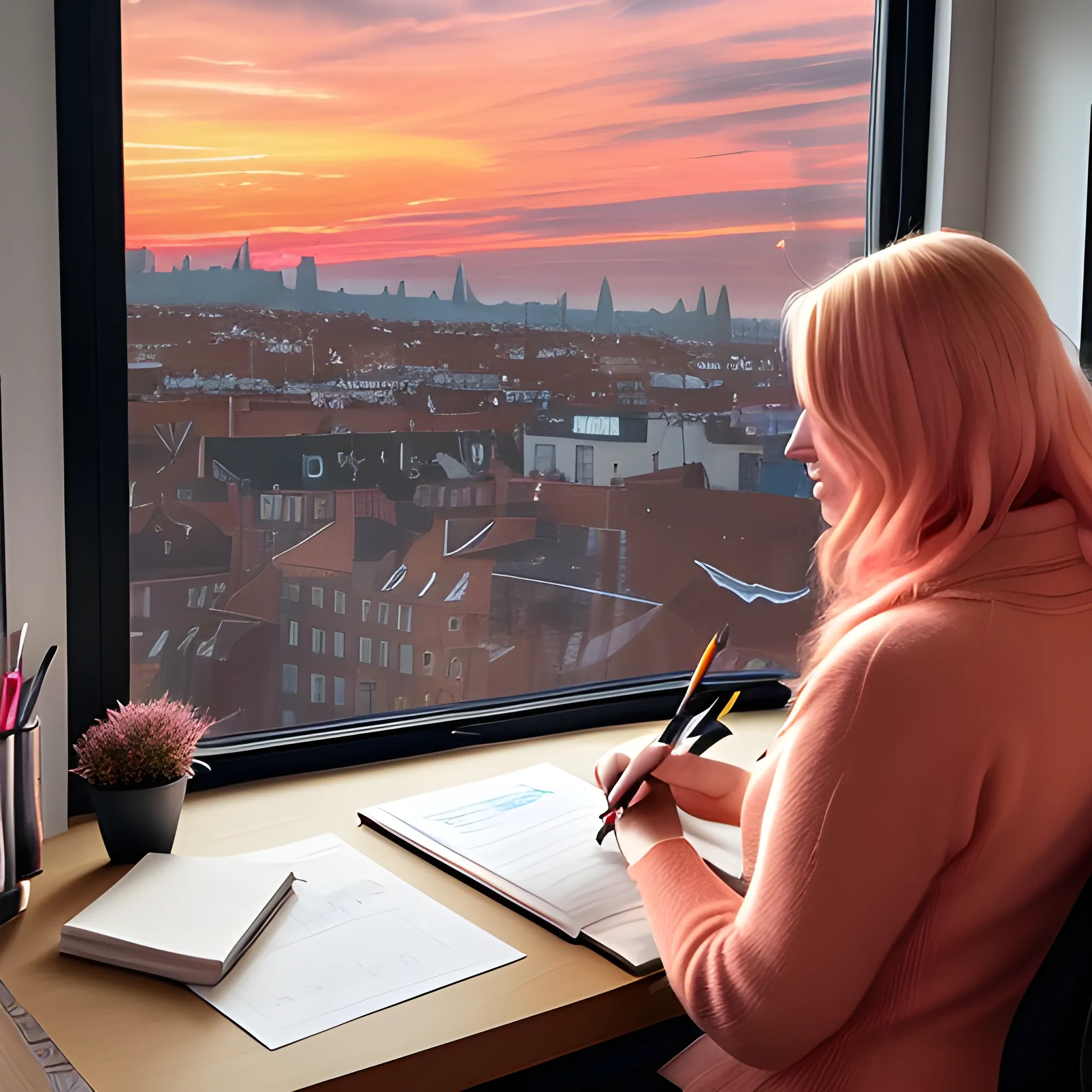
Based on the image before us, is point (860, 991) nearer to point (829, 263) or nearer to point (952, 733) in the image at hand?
point (952, 733)

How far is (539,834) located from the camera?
4.23ft

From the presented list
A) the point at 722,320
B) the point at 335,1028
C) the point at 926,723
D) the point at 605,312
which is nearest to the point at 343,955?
the point at 335,1028

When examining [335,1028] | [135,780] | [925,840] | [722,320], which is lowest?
[335,1028]

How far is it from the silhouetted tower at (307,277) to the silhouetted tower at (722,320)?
0.70m

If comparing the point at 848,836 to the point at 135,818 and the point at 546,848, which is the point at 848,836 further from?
the point at 135,818

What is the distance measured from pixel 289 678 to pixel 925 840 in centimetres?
100

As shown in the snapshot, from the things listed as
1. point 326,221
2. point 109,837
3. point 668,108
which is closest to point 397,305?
point 326,221

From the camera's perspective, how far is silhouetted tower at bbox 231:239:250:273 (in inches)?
57.5

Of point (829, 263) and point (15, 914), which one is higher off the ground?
point (829, 263)

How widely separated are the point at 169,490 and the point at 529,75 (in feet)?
2.69

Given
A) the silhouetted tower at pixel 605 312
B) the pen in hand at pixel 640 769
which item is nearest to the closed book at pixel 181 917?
the pen in hand at pixel 640 769

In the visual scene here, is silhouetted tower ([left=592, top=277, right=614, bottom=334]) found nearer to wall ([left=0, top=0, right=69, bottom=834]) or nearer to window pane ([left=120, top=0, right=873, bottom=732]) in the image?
window pane ([left=120, top=0, right=873, bottom=732])

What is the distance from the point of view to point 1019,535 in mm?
880

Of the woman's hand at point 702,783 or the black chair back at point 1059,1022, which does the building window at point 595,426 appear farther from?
the black chair back at point 1059,1022
